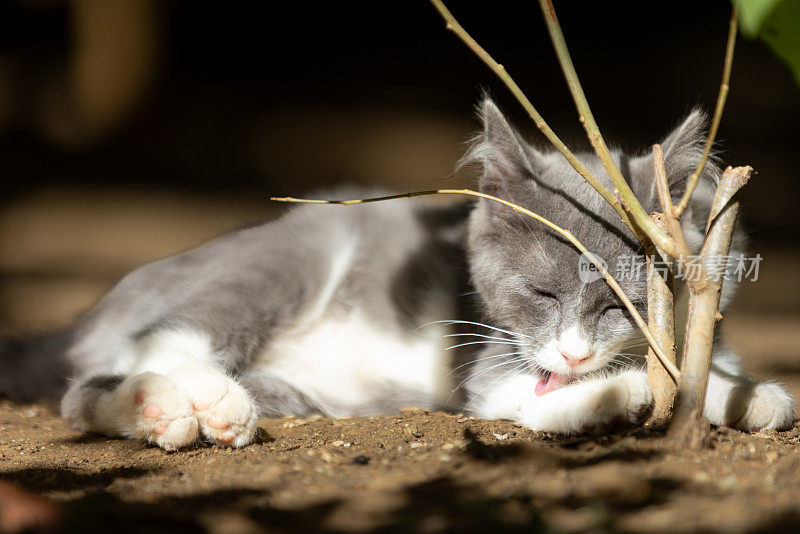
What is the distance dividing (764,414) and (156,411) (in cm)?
164

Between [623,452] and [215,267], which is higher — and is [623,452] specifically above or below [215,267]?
below

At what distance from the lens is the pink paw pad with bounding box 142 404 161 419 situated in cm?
204

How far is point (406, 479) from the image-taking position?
155cm

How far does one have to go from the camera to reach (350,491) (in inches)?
58.4

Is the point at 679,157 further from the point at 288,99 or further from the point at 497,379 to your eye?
the point at 288,99

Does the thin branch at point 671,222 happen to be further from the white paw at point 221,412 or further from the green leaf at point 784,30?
the white paw at point 221,412

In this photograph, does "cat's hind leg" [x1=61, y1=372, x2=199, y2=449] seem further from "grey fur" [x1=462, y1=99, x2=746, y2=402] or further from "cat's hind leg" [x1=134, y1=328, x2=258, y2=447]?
"grey fur" [x1=462, y1=99, x2=746, y2=402]

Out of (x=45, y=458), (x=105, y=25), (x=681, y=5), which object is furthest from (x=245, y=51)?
(x=45, y=458)

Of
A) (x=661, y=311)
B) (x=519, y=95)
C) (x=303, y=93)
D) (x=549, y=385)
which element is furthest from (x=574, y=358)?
(x=303, y=93)

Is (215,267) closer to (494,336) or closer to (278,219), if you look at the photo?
(278,219)

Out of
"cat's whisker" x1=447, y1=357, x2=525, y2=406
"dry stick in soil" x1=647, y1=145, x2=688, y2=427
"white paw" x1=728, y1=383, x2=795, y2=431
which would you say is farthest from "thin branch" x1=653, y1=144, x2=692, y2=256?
"cat's whisker" x1=447, y1=357, x2=525, y2=406

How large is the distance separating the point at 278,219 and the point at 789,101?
4.52 metres

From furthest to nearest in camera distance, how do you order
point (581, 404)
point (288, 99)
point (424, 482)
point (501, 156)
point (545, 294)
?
point (288, 99), point (501, 156), point (545, 294), point (581, 404), point (424, 482)

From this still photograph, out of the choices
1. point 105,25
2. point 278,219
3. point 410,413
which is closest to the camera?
point 410,413
